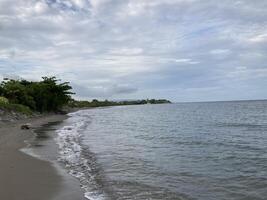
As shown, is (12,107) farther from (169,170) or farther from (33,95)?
(169,170)

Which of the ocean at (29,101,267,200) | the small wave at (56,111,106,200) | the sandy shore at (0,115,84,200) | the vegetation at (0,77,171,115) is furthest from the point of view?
the vegetation at (0,77,171,115)

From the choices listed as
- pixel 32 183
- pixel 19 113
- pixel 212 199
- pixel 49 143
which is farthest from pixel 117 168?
pixel 19 113

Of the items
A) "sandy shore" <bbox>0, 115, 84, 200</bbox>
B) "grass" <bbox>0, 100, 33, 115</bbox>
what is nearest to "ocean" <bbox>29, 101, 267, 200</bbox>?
"sandy shore" <bbox>0, 115, 84, 200</bbox>

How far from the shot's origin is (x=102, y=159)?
1891 centimetres

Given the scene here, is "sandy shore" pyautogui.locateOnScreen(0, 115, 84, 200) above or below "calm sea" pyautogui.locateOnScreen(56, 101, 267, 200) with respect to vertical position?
above

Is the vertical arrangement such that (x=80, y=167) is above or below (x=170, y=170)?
above

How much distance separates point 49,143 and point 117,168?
1003cm

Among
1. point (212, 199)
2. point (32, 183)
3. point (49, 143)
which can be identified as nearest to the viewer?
point (212, 199)

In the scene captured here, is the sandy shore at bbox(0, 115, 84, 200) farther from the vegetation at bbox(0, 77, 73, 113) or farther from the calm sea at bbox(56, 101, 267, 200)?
the vegetation at bbox(0, 77, 73, 113)

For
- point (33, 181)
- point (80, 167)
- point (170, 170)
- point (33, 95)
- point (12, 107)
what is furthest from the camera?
point (33, 95)

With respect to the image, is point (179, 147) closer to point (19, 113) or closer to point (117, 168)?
point (117, 168)

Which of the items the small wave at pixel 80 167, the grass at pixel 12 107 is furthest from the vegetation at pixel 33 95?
the small wave at pixel 80 167

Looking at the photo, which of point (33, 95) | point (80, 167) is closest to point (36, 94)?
point (33, 95)

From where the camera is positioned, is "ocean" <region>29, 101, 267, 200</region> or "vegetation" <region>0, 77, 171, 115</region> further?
"vegetation" <region>0, 77, 171, 115</region>
